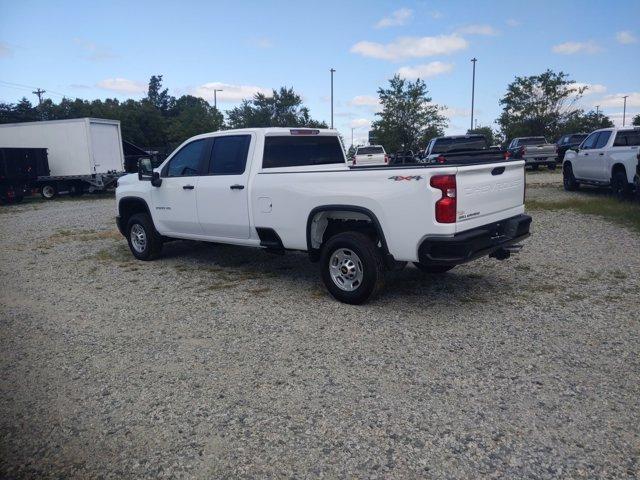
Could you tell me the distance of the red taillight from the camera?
183 inches

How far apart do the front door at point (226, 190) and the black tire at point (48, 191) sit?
17911 millimetres

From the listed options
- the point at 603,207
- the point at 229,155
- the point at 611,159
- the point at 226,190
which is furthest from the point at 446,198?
the point at 611,159

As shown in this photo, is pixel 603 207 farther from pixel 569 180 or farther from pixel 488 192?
pixel 488 192

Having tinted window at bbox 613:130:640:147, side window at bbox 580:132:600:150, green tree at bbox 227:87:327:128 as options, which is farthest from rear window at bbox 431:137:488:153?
green tree at bbox 227:87:327:128

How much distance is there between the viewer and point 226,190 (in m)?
6.59

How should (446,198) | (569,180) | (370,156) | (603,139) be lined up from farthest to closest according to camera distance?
(370,156) < (569,180) < (603,139) < (446,198)

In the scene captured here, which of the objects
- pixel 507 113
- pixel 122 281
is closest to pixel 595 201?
pixel 122 281

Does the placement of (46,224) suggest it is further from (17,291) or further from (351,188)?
(351,188)

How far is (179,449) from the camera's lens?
304 centimetres

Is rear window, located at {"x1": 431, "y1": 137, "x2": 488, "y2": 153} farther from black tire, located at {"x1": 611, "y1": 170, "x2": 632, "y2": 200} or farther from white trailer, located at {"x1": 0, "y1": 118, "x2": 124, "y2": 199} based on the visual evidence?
white trailer, located at {"x1": 0, "y1": 118, "x2": 124, "y2": 199}

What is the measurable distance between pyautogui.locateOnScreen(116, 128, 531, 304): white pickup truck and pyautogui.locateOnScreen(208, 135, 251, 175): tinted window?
0.02 metres

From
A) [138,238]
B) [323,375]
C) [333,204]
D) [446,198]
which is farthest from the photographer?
[138,238]

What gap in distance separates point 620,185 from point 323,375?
12.2 meters

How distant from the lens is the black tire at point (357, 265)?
527 centimetres
